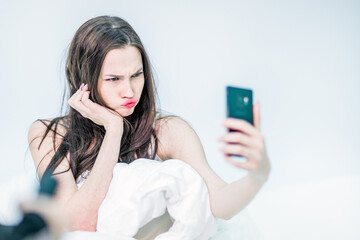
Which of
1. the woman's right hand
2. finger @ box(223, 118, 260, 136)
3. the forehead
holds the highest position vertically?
the forehead

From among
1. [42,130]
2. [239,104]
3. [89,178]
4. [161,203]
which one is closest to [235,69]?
[42,130]

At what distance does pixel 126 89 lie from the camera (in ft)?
5.41

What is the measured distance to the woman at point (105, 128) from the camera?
5.03 feet

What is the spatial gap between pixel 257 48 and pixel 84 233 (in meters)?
2.10

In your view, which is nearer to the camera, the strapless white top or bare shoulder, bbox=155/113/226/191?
the strapless white top

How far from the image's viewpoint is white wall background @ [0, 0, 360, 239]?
2.75 meters

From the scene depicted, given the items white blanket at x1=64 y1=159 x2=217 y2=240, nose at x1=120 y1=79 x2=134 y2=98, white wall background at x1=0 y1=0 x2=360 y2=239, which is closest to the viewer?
white blanket at x1=64 y1=159 x2=217 y2=240

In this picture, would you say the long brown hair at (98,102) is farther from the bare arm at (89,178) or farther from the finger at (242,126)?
the finger at (242,126)

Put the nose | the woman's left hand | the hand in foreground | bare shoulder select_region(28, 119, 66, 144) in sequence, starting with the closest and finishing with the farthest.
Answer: the hand in foreground
the woman's left hand
the nose
bare shoulder select_region(28, 119, 66, 144)

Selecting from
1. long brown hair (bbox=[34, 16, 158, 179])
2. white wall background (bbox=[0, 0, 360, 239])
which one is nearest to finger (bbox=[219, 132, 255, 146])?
long brown hair (bbox=[34, 16, 158, 179])

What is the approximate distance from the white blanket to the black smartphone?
→ 1.05 feet

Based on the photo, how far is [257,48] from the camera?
3.02m

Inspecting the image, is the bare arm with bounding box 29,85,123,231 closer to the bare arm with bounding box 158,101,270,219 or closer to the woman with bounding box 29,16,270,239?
the woman with bounding box 29,16,270,239

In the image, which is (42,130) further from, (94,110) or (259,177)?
(259,177)
